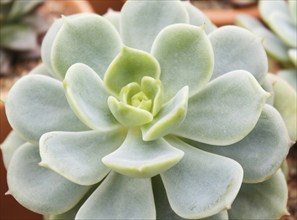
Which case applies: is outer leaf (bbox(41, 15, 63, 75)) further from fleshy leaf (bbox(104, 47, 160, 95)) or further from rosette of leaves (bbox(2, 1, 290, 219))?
fleshy leaf (bbox(104, 47, 160, 95))

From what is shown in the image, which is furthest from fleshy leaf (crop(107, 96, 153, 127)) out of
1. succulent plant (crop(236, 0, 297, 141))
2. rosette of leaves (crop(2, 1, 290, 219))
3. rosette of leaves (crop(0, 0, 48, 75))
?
rosette of leaves (crop(0, 0, 48, 75))

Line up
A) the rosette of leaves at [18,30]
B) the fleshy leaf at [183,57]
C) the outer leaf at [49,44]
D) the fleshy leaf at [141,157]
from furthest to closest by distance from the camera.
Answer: the rosette of leaves at [18,30] < the outer leaf at [49,44] < the fleshy leaf at [183,57] < the fleshy leaf at [141,157]

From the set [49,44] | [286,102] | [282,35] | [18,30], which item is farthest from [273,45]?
[18,30]

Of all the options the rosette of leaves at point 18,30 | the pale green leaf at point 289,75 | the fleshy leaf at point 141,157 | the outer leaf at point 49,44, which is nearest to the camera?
the fleshy leaf at point 141,157

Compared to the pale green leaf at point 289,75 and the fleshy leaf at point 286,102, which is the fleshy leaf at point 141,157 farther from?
the pale green leaf at point 289,75

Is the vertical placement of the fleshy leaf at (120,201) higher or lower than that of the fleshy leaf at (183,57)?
lower

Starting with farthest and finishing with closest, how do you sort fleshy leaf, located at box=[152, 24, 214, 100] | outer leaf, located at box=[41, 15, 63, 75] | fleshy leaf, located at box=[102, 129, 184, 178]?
outer leaf, located at box=[41, 15, 63, 75], fleshy leaf, located at box=[152, 24, 214, 100], fleshy leaf, located at box=[102, 129, 184, 178]

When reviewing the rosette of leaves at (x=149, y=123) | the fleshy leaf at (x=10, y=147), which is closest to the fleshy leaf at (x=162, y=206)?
the rosette of leaves at (x=149, y=123)

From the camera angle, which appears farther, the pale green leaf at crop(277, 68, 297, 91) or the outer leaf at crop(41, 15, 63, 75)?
the pale green leaf at crop(277, 68, 297, 91)
